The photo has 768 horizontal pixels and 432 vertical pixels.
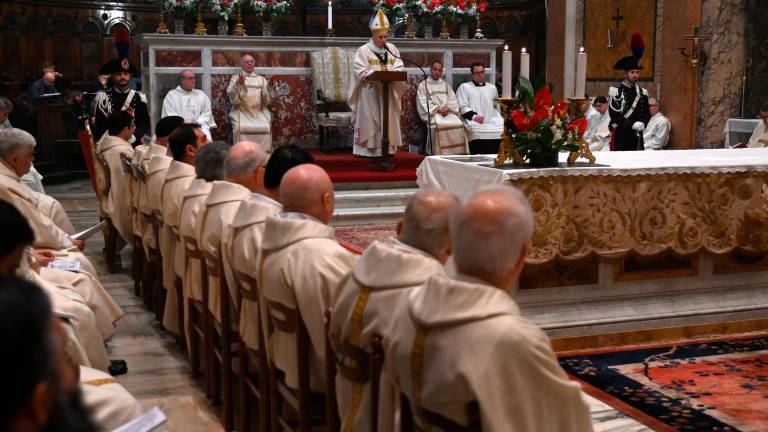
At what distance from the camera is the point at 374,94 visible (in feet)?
32.0

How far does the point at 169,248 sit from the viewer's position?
5.30 m

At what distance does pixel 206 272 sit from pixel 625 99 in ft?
24.0

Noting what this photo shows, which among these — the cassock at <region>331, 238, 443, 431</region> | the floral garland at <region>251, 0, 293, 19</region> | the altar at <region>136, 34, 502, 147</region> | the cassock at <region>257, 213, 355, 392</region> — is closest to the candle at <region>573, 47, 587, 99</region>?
the cassock at <region>257, 213, 355, 392</region>

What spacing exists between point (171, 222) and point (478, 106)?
6.80 metres

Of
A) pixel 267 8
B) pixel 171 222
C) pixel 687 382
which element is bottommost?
pixel 687 382

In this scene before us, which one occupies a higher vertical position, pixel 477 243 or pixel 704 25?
pixel 704 25

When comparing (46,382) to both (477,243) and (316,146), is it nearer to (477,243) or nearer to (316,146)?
(477,243)

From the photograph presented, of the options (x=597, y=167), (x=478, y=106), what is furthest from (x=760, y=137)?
(x=597, y=167)

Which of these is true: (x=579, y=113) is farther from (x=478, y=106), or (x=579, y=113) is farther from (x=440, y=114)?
(x=478, y=106)

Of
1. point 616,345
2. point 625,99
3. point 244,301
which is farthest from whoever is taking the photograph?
point 625,99

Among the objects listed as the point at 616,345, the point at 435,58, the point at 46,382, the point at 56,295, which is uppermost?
the point at 435,58

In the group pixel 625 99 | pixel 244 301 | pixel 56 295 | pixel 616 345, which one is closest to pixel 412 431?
pixel 244 301

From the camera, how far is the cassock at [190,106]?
9953 millimetres

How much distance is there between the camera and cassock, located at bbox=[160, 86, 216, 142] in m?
9.95
